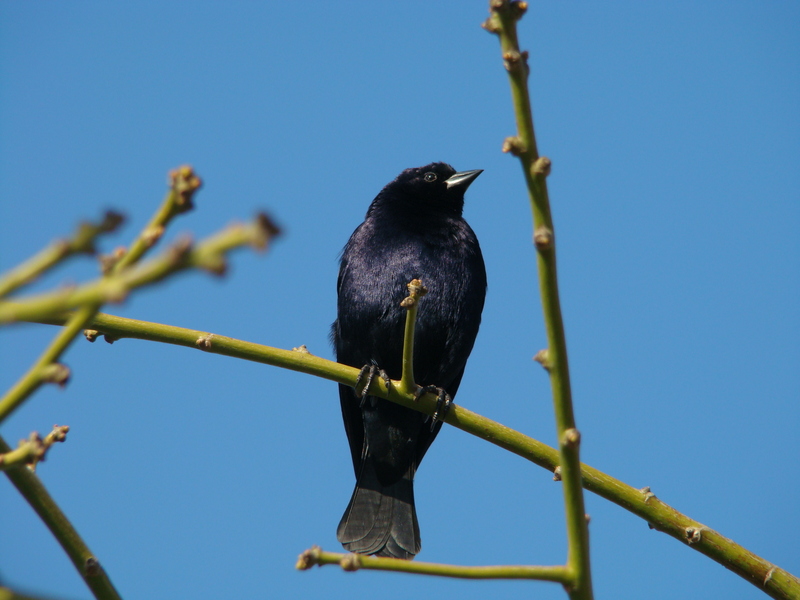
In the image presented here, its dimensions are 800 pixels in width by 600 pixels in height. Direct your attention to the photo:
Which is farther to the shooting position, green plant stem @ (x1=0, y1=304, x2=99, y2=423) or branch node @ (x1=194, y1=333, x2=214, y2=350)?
branch node @ (x1=194, y1=333, x2=214, y2=350)

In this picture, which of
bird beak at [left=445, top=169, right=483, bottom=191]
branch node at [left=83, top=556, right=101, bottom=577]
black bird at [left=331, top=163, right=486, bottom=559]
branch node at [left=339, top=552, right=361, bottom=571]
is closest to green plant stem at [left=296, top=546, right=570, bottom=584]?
branch node at [left=339, top=552, right=361, bottom=571]

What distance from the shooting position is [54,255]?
84 cm

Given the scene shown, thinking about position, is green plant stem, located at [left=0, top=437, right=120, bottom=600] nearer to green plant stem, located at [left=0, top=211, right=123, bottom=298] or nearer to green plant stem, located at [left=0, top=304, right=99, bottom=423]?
green plant stem, located at [left=0, top=304, right=99, bottom=423]

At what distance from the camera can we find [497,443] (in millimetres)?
2381

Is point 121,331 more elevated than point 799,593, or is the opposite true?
point 121,331

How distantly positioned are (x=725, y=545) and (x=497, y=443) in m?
0.64

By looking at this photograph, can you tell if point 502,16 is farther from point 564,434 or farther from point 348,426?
point 348,426

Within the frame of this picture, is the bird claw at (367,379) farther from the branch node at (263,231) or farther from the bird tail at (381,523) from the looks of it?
the branch node at (263,231)

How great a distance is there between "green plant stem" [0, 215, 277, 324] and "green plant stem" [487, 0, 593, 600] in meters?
→ 0.82

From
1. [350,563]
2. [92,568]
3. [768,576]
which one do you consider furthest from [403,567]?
[768,576]

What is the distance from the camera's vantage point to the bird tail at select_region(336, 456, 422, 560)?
4402 mm

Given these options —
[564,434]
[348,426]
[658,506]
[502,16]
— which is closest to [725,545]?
[658,506]

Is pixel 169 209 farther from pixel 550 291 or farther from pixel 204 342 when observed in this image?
pixel 204 342

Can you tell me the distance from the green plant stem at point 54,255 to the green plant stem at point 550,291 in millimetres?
800
